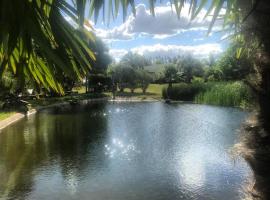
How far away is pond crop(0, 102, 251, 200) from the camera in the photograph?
10.4 metres

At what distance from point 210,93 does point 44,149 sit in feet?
83.0

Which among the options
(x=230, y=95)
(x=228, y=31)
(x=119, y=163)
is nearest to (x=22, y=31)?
(x=228, y=31)

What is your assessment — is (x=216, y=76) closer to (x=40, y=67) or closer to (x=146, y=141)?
(x=146, y=141)

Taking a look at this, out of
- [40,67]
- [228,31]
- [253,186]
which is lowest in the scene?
[253,186]

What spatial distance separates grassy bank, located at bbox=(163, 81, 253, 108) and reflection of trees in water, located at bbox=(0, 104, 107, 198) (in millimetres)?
11736

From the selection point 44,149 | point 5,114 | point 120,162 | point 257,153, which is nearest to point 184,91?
point 5,114

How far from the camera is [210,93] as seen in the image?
38969 millimetres

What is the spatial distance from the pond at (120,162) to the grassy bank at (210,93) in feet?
34.1

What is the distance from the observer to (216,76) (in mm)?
62844

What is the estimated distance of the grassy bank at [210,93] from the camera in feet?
113

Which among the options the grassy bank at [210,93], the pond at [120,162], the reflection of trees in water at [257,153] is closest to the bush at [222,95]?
the grassy bank at [210,93]

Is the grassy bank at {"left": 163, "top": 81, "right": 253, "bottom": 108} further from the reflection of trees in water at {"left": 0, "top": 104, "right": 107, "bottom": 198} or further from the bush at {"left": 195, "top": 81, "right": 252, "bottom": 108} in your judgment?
the reflection of trees in water at {"left": 0, "top": 104, "right": 107, "bottom": 198}

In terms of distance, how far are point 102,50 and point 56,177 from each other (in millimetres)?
47453

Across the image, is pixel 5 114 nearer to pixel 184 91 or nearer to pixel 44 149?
pixel 44 149
